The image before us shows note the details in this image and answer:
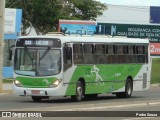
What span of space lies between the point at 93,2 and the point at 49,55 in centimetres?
4436

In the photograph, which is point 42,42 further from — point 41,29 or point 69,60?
point 41,29

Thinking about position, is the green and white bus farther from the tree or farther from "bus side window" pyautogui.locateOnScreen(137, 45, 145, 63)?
the tree

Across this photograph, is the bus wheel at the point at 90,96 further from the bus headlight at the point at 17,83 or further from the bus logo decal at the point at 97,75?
the bus headlight at the point at 17,83

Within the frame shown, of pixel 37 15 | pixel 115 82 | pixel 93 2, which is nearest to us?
pixel 115 82

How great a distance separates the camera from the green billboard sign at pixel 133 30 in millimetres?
56384

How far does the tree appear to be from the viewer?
63844mm

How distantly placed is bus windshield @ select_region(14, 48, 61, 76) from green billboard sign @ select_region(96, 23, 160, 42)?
3017cm

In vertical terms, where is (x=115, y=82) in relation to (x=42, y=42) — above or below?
below

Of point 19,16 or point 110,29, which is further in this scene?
point 110,29

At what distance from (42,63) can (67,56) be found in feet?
3.59

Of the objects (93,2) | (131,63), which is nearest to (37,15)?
(93,2)

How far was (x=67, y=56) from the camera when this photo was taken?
25.9 meters

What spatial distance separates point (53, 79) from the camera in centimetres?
2555

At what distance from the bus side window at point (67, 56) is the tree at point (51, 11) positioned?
3755 cm
